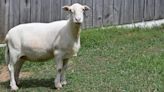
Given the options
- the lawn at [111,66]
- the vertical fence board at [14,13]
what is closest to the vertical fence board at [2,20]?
the vertical fence board at [14,13]

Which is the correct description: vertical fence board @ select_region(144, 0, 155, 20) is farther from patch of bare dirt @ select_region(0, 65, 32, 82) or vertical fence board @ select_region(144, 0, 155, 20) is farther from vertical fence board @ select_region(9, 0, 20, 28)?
patch of bare dirt @ select_region(0, 65, 32, 82)

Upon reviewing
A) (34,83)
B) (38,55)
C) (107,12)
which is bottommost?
(34,83)

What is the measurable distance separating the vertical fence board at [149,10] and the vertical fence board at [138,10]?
0.40 feet

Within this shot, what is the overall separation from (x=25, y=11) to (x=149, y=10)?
3.32 m

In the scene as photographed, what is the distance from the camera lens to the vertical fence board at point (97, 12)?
1221 cm

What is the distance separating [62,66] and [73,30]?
630mm

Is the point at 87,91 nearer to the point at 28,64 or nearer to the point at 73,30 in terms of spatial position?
the point at 73,30

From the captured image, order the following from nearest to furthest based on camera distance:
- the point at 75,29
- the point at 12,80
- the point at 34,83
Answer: the point at 75,29 < the point at 12,80 < the point at 34,83

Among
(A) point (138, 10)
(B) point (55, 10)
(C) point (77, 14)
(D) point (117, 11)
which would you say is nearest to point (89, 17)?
(D) point (117, 11)

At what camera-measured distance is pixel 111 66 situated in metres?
9.15

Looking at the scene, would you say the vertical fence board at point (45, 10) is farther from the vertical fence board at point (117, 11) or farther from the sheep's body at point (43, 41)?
the sheep's body at point (43, 41)

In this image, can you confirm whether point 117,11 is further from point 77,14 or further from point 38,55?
point 77,14

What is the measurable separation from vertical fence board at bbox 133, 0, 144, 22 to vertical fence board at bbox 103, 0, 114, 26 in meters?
0.65

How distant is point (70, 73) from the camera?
8.79 meters
